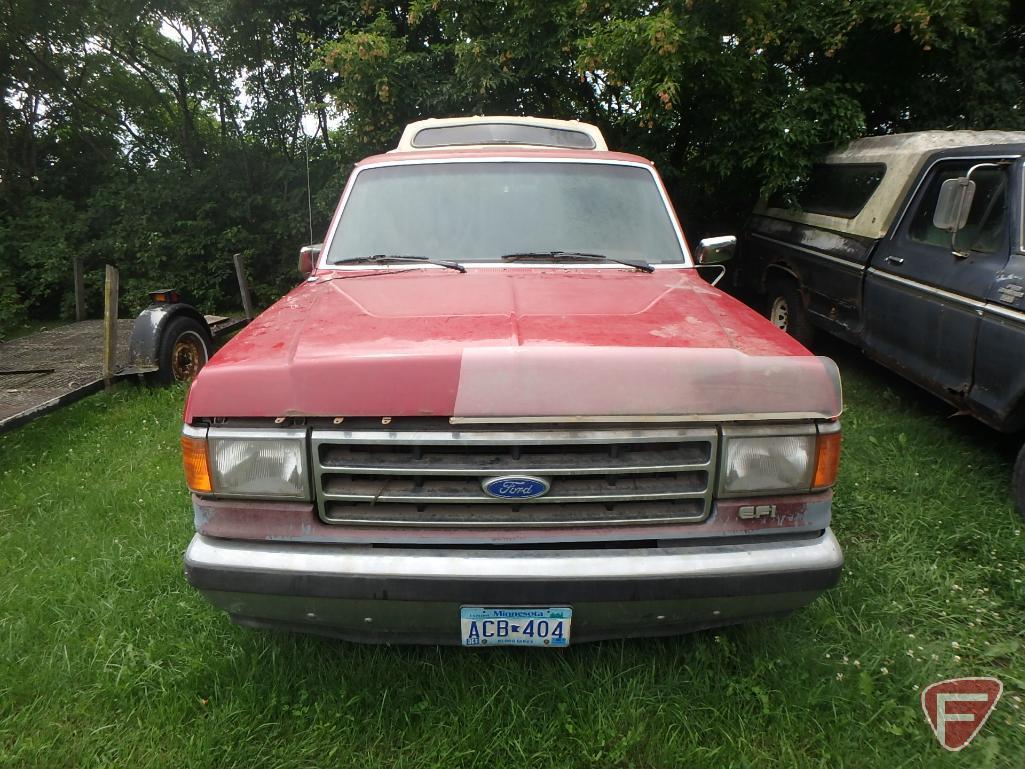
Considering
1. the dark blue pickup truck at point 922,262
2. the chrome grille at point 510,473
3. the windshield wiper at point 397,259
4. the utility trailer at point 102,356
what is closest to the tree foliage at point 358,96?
the dark blue pickup truck at point 922,262

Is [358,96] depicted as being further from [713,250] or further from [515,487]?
[515,487]

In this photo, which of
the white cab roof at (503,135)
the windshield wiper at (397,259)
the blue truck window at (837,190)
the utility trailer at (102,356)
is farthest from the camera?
the blue truck window at (837,190)

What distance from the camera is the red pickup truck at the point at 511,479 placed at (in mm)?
1862

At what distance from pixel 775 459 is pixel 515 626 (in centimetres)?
93

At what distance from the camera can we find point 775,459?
1971mm

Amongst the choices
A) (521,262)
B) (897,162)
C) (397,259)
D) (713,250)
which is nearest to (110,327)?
(397,259)

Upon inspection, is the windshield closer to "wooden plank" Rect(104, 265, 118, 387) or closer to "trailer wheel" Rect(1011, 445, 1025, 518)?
"trailer wheel" Rect(1011, 445, 1025, 518)

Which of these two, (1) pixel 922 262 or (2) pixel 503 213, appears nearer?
(2) pixel 503 213

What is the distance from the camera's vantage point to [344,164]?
9.34 metres

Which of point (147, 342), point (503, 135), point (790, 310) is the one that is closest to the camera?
point (503, 135)

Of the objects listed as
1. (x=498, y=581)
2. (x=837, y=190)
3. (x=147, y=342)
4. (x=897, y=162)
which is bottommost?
(x=498, y=581)

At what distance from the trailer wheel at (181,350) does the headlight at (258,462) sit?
384 cm

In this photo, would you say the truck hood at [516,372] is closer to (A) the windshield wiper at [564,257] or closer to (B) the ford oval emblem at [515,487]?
(B) the ford oval emblem at [515,487]

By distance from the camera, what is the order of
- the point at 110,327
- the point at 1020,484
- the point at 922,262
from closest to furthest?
the point at 1020,484
the point at 922,262
the point at 110,327
